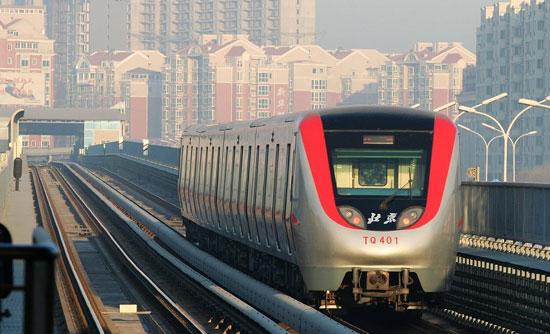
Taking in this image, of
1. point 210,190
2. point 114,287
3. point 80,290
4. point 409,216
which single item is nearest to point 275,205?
point 409,216

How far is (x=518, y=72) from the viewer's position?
181 metres

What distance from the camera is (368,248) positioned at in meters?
17.7

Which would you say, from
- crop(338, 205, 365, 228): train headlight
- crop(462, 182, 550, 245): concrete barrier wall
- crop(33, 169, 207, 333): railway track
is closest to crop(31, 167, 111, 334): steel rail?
crop(33, 169, 207, 333): railway track

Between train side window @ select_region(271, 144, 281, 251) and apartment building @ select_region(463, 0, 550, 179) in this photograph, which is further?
apartment building @ select_region(463, 0, 550, 179)

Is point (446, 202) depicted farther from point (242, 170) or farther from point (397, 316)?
point (242, 170)

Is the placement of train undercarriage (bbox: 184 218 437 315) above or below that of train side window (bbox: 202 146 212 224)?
below

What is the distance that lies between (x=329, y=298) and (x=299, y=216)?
1173mm

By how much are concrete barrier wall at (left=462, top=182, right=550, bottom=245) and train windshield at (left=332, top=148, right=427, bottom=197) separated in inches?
106

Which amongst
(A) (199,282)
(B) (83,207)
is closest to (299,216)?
(A) (199,282)

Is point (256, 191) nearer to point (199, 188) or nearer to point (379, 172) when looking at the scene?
point (379, 172)

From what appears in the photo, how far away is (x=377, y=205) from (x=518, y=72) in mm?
166529

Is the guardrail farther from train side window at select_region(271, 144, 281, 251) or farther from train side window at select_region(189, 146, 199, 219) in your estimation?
train side window at select_region(189, 146, 199, 219)

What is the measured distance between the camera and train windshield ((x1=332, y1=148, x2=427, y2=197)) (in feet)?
59.8

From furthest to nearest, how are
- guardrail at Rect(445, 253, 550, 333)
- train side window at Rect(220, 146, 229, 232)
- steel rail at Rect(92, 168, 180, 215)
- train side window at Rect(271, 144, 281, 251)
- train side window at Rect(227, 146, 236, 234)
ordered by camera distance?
steel rail at Rect(92, 168, 180, 215), train side window at Rect(220, 146, 229, 232), train side window at Rect(227, 146, 236, 234), train side window at Rect(271, 144, 281, 251), guardrail at Rect(445, 253, 550, 333)
